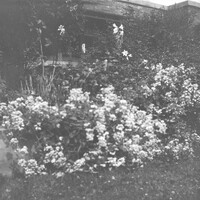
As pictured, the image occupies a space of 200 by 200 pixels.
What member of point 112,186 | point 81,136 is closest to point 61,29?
point 81,136

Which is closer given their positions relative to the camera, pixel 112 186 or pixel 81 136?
pixel 112 186

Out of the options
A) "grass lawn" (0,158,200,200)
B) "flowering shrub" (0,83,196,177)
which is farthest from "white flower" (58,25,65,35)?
"grass lawn" (0,158,200,200)

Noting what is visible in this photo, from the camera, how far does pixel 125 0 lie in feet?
45.9

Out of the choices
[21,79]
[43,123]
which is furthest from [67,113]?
[21,79]

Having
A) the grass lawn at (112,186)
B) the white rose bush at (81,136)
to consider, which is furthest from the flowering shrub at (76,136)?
the grass lawn at (112,186)

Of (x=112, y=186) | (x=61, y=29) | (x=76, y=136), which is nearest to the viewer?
(x=112, y=186)

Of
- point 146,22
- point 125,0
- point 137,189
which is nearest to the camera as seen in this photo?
Result: point 137,189

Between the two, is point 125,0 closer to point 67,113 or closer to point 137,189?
point 67,113

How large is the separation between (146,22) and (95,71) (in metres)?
3.16

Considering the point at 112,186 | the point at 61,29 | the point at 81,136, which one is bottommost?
the point at 112,186

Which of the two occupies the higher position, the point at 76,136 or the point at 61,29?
the point at 61,29

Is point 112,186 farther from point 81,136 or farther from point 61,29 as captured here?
point 61,29

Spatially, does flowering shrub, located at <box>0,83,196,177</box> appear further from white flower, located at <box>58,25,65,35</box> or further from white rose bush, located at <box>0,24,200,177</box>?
white flower, located at <box>58,25,65,35</box>

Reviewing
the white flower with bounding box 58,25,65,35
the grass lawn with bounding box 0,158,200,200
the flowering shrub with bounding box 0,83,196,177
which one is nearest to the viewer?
the grass lawn with bounding box 0,158,200,200
